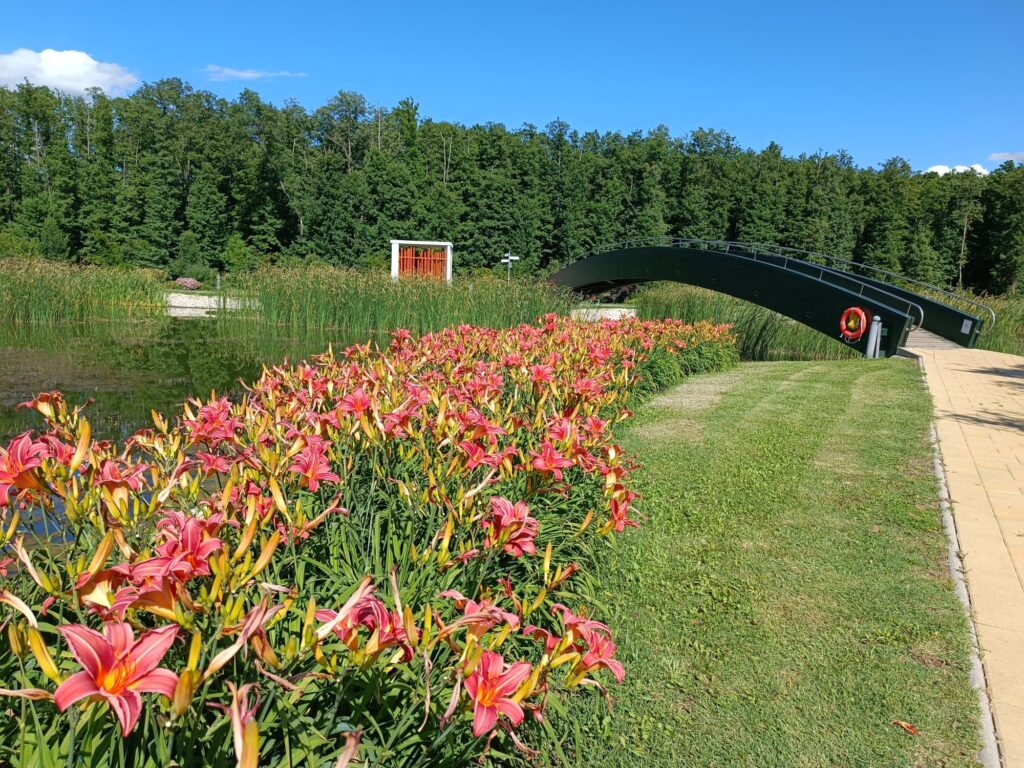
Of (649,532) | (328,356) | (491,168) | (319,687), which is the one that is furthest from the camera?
(491,168)

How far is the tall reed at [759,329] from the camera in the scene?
45.6 feet

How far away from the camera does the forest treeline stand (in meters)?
32.6

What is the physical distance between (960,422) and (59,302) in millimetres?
15046

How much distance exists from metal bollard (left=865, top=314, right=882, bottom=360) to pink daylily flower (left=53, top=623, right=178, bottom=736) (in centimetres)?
1212

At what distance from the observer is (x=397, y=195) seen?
33.5 metres

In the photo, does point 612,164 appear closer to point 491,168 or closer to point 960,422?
point 491,168

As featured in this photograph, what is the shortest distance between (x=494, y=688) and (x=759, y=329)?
1415 centimetres

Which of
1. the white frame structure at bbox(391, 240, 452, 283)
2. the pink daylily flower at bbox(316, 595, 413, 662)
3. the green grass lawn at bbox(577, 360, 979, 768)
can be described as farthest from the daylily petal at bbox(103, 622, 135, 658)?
the white frame structure at bbox(391, 240, 452, 283)

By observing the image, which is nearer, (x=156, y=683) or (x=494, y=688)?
(x=156, y=683)

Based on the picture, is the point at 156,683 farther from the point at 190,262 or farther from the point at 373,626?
the point at 190,262

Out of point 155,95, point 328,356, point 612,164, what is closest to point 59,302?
point 328,356

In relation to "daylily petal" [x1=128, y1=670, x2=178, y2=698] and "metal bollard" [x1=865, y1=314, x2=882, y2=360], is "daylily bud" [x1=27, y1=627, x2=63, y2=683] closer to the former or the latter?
"daylily petal" [x1=128, y1=670, x2=178, y2=698]

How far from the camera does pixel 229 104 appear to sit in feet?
133

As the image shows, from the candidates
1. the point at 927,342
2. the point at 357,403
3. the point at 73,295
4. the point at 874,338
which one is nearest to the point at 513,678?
the point at 357,403
